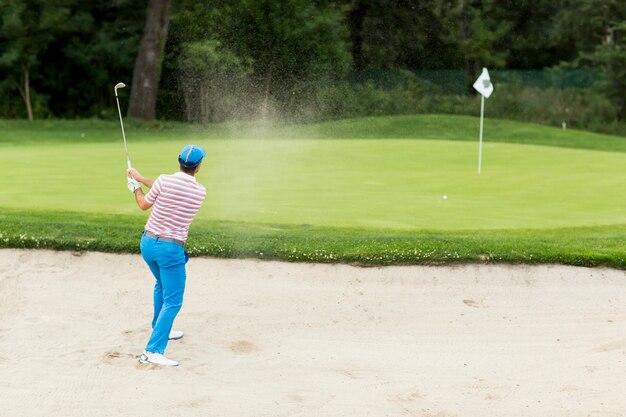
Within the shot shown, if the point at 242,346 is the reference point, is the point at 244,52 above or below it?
above

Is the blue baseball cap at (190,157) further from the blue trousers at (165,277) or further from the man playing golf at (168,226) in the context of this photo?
the blue trousers at (165,277)

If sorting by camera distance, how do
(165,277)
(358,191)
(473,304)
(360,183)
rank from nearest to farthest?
(165,277) < (473,304) < (358,191) < (360,183)

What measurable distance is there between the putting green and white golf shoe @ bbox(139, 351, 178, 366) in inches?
155

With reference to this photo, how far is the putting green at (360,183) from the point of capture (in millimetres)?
11492

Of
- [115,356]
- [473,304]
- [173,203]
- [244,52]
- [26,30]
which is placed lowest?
[115,356]

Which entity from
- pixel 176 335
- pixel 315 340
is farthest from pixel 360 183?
pixel 176 335

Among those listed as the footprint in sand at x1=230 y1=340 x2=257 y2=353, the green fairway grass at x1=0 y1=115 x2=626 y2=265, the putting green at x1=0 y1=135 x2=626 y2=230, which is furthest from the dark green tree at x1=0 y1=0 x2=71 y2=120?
→ the footprint in sand at x1=230 y1=340 x2=257 y2=353

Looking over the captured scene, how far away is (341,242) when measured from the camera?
31.6ft

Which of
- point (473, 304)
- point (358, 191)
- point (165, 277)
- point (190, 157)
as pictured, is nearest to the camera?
point (190, 157)

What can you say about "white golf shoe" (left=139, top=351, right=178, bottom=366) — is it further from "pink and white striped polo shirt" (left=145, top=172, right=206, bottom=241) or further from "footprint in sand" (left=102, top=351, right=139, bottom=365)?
"pink and white striped polo shirt" (left=145, top=172, right=206, bottom=241)

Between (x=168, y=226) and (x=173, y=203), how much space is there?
17cm

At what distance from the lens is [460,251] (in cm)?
924

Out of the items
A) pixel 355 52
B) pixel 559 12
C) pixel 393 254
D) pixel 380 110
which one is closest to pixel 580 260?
pixel 393 254

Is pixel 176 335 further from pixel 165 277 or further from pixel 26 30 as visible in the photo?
pixel 26 30
